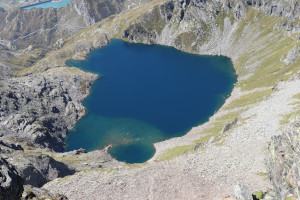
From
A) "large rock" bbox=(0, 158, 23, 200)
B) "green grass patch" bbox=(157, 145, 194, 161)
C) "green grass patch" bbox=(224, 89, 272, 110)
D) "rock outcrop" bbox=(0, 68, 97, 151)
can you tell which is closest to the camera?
"large rock" bbox=(0, 158, 23, 200)

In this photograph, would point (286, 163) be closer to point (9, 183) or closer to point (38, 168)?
point (9, 183)

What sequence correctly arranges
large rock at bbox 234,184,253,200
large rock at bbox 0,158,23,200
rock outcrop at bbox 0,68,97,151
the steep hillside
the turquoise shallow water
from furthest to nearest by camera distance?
the turquoise shallow water, rock outcrop at bbox 0,68,97,151, the steep hillside, large rock at bbox 234,184,253,200, large rock at bbox 0,158,23,200

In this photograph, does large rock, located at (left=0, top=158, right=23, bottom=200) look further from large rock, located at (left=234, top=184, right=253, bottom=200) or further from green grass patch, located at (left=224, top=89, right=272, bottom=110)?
green grass patch, located at (left=224, top=89, right=272, bottom=110)

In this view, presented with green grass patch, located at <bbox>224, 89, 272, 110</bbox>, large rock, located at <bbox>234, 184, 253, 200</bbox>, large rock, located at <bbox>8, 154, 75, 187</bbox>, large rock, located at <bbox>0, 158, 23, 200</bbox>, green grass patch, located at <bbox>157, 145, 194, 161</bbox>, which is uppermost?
large rock, located at <bbox>0, 158, 23, 200</bbox>

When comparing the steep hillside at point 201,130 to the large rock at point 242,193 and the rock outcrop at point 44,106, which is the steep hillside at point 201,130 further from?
the large rock at point 242,193

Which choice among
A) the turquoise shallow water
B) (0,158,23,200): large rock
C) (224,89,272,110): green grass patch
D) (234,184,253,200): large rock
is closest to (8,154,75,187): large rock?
the turquoise shallow water

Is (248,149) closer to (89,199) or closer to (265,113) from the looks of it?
(265,113)
